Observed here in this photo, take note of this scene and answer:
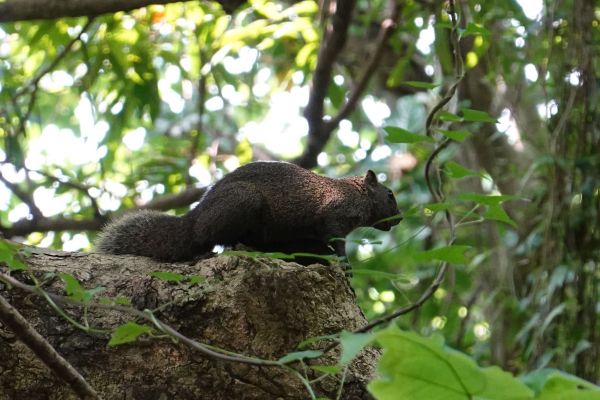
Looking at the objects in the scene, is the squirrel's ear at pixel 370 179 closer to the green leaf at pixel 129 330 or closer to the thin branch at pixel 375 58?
the thin branch at pixel 375 58

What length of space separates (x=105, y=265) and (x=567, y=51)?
3.87 meters

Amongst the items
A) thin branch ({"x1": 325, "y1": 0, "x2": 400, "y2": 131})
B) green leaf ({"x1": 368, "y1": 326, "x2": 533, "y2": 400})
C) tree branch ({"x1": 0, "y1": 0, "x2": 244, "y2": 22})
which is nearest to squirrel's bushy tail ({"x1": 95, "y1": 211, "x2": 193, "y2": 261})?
tree branch ({"x1": 0, "y1": 0, "x2": 244, "y2": 22})

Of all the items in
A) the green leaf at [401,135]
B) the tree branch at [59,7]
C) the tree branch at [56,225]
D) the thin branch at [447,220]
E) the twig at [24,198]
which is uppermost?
Result: the tree branch at [59,7]

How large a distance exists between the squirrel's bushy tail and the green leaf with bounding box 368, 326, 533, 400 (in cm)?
319

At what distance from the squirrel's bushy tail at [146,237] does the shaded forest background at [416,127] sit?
1223 millimetres

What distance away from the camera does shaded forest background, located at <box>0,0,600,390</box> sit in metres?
5.94

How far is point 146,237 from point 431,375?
3413mm

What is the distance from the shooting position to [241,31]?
7148 mm

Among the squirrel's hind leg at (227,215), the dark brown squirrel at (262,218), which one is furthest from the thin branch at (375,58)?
the squirrel's hind leg at (227,215)

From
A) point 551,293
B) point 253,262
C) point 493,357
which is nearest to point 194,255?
point 253,262

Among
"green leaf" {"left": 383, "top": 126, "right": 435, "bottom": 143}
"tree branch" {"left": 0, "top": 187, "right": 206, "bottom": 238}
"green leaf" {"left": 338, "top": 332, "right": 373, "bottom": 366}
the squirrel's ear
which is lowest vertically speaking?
"tree branch" {"left": 0, "top": 187, "right": 206, "bottom": 238}

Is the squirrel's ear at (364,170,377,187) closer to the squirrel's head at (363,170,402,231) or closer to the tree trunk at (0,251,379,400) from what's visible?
the squirrel's head at (363,170,402,231)

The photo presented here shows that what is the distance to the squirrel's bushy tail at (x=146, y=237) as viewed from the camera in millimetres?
4531

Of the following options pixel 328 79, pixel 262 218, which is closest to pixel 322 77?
pixel 328 79
